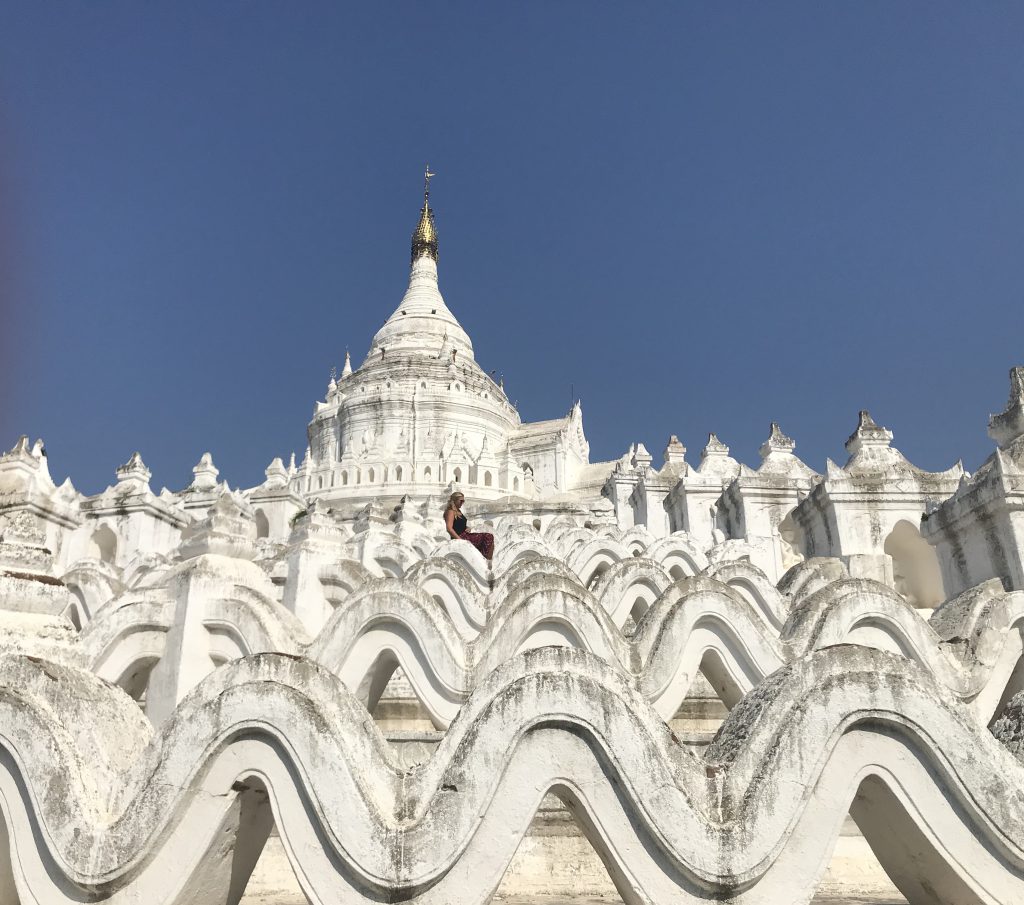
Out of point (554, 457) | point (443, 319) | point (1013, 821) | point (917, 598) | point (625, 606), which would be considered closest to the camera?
point (1013, 821)

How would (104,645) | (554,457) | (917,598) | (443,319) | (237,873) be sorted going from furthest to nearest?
(443,319) → (554,457) → (917,598) → (104,645) → (237,873)

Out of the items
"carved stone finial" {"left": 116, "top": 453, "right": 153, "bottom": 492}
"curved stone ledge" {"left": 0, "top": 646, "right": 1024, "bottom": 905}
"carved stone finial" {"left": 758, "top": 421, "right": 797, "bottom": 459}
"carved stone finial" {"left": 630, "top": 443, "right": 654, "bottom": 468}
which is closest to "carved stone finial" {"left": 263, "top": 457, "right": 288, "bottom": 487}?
"carved stone finial" {"left": 116, "top": 453, "right": 153, "bottom": 492}

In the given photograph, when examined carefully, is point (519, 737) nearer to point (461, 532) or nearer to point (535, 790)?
point (535, 790)

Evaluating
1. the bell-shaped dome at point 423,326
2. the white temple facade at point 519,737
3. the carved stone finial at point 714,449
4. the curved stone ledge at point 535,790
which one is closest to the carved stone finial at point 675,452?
the carved stone finial at point 714,449

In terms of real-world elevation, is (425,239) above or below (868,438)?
above

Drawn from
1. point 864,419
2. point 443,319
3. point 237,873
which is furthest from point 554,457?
point 237,873

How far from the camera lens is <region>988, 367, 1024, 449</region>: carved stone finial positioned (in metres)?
8.62

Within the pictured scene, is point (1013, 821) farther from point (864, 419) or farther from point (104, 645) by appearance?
point (864, 419)

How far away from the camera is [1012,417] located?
28.7ft

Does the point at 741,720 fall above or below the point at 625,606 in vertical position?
below

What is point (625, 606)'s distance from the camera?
10.4 metres

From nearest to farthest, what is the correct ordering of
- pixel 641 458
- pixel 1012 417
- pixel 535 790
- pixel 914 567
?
pixel 535 790 < pixel 1012 417 < pixel 914 567 < pixel 641 458

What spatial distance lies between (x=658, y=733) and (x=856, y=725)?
877mm

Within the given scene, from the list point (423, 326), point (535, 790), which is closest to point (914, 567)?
point (535, 790)
